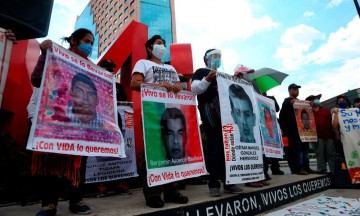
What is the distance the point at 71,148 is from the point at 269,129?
123 inches

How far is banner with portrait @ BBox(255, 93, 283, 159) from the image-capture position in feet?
13.0

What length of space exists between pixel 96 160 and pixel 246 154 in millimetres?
Result: 1911

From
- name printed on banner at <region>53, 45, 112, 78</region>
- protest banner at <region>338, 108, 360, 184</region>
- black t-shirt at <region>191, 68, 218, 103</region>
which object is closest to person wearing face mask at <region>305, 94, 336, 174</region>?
protest banner at <region>338, 108, 360, 184</region>

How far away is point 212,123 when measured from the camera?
3.18 m

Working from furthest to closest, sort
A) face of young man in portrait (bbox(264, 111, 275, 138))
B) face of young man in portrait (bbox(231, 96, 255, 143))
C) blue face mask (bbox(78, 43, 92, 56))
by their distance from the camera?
face of young man in portrait (bbox(264, 111, 275, 138)) → face of young man in portrait (bbox(231, 96, 255, 143)) → blue face mask (bbox(78, 43, 92, 56))

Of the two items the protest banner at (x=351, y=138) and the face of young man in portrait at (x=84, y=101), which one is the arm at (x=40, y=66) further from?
the protest banner at (x=351, y=138)

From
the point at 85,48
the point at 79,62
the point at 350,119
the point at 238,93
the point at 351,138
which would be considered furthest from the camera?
the point at 350,119

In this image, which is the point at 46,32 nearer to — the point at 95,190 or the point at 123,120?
the point at 123,120

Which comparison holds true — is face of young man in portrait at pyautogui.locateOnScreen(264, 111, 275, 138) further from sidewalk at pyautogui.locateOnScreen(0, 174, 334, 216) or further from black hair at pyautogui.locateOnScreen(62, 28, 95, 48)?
black hair at pyautogui.locateOnScreen(62, 28, 95, 48)

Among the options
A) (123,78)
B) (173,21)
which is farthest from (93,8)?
(123,78)

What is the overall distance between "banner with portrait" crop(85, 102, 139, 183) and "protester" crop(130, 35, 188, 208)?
44.3 inches

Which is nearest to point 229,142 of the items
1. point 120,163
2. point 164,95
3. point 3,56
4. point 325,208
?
point 164,95

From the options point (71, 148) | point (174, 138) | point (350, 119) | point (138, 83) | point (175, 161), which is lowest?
point (175, 161)

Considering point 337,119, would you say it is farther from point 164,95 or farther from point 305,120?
point 164,95
